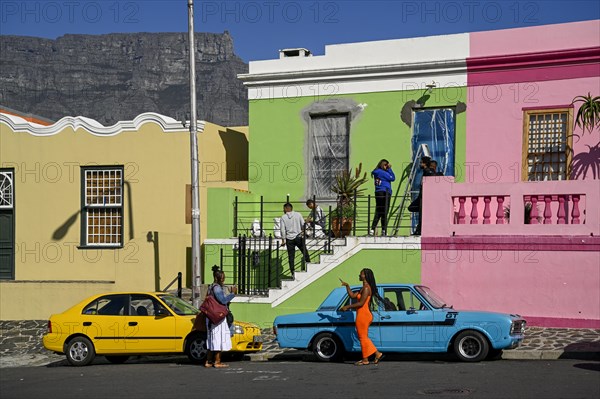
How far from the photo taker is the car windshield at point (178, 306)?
17219mm

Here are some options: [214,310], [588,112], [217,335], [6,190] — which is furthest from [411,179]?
[6,190]

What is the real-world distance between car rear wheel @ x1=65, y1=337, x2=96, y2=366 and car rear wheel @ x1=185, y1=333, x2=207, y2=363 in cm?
171

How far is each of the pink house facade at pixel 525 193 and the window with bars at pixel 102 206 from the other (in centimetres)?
903

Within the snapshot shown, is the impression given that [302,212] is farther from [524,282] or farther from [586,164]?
[586,164]

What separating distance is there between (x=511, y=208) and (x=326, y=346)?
5.08 metres

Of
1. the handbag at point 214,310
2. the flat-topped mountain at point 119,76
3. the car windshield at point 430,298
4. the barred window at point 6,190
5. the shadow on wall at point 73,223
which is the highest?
the flat-topped mountain at point 119,76

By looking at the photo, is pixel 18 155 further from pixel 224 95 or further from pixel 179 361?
pixel 224 95

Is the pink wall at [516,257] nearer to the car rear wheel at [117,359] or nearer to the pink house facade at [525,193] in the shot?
the pink house facade at [525,193]

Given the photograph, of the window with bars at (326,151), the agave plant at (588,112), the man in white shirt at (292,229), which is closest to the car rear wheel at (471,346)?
the man in white shirt at (292,229)

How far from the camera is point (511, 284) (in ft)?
62.1

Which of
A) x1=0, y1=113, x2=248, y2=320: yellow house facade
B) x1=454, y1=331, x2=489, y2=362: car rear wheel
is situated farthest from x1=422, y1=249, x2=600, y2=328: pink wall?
x1=0, y1=113, x2=248, y2=320: yellow house facade

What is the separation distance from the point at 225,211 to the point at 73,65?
5385 centimetres

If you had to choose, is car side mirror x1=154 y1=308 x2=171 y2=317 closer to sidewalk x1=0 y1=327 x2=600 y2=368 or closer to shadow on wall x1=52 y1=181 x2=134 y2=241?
sidewalk x1=0 y1=327 x2=600 y2=368

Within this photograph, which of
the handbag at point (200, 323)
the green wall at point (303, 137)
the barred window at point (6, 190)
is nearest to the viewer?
the handbag at point (200, 323)
